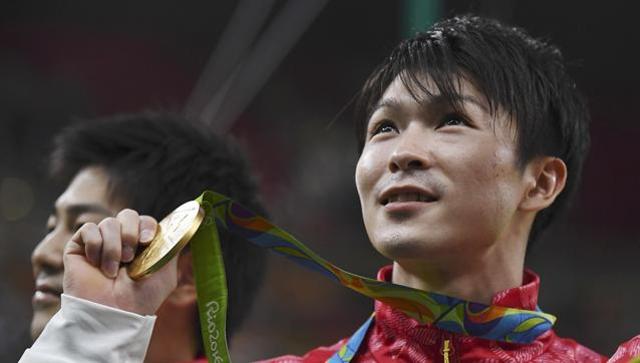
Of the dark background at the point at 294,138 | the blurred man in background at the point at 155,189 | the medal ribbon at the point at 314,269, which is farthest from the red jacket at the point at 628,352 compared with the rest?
the dark background at the point at 294,138

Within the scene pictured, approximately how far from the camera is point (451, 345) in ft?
5.36

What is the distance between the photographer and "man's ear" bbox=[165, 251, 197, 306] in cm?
213

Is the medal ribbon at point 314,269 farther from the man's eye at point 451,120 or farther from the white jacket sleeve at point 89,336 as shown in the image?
the man's eye at point 451,120

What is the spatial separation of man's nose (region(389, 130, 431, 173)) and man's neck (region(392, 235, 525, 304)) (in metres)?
0.15

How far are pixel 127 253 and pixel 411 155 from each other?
1.52 feet

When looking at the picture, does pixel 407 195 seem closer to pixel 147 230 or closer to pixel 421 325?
pixel 421 325

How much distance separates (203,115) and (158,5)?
2.45 metres

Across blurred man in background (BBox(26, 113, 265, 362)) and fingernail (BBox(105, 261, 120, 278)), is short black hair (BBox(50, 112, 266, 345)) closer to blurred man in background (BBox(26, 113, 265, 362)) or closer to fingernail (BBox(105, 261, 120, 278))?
blurred man in background (BBox(26, 113, 265, 362))

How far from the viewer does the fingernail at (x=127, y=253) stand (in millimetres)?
1466

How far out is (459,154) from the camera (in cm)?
162

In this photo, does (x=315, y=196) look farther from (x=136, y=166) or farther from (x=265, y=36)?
(x=136, y=166)

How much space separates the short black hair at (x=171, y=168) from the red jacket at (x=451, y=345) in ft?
1.88

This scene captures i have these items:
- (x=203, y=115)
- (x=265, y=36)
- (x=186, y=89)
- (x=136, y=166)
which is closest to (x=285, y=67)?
(x=186, y=89)

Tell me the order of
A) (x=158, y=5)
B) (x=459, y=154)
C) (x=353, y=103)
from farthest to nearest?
(x=158, y=5)
(x=353, y=103)
(x=459, y=154)
